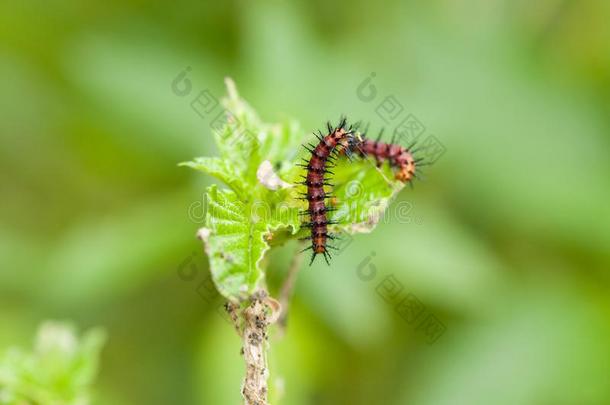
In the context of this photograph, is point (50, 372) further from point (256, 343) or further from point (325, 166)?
point (325, 166)

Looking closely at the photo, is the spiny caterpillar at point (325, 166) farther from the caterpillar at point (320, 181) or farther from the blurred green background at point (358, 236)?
the blurred green background at point (358, 236)

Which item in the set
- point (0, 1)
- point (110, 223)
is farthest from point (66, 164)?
point (0, 1)

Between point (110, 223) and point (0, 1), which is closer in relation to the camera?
point (110, 223)

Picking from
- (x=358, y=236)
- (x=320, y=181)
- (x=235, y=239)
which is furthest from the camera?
(x=358, y=236)

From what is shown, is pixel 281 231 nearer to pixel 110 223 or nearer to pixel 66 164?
pixel 110 223

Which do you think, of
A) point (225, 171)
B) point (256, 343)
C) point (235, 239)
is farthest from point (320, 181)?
point (256, 343)

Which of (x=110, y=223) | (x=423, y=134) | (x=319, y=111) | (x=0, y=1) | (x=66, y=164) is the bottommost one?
(x=423, y=134)

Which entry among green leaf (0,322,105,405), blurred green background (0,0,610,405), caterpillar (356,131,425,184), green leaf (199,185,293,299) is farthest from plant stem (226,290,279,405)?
blurred green background (0,0,610,405)

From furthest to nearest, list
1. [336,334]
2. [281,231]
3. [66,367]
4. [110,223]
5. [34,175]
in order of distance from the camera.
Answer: [34,175]
[110,223]
[336,334]
[66,367]
[281,231]
